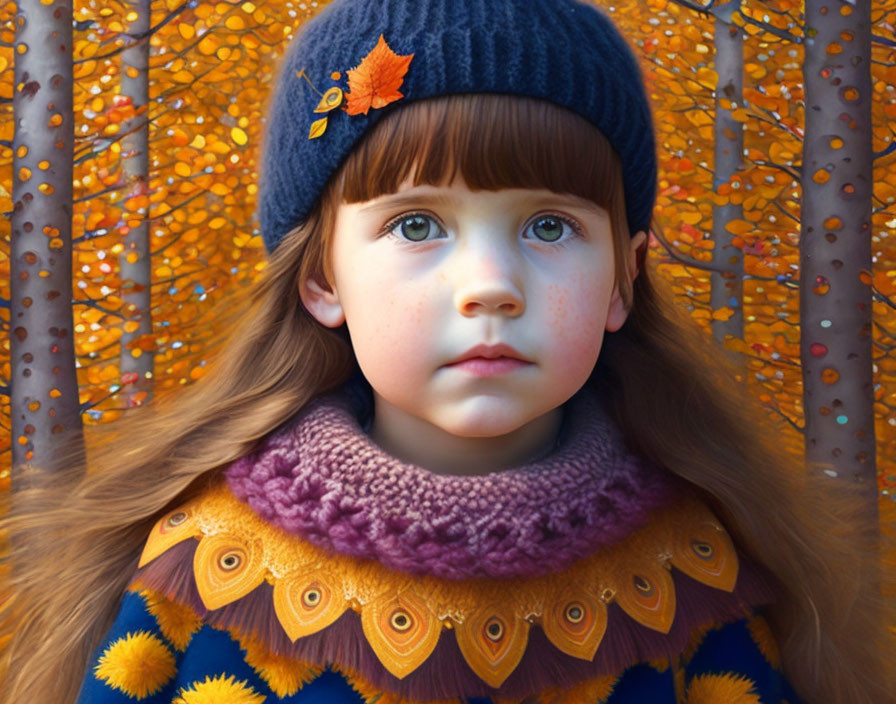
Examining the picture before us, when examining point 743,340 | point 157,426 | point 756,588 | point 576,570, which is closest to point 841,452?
point 743,340

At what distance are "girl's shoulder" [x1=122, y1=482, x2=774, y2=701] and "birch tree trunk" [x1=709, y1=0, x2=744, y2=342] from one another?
5.41 ft

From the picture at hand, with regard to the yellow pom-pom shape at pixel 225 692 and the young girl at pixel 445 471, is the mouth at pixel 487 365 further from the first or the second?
the yellow pom-pom shape at pixel 225 692

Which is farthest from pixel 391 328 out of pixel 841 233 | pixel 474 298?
pixel 841 233

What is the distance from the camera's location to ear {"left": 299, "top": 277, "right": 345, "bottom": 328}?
5.59 feet

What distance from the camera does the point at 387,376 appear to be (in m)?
1.51

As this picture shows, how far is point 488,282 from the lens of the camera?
1.40 metres

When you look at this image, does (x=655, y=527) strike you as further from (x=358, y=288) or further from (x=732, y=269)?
(x=732, y=269)

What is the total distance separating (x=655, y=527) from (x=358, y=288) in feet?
2.17

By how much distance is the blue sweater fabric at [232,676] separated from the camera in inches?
59.6

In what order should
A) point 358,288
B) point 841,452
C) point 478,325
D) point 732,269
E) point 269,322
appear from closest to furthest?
point 478,325 < point 358,288 < point 269,322 < point 841,452 < point 732,269

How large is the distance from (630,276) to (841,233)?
1261 mm

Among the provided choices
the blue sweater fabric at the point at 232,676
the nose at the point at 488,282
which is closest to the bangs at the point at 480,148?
the nose at the point at 488,282

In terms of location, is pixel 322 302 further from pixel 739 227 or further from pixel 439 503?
pixel 739 227

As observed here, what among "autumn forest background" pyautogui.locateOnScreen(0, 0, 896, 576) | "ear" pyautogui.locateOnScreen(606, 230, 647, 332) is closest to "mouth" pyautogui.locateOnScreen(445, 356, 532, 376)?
"ear" pyautogui.locateOnScreen(606, 230, 647, 332)
